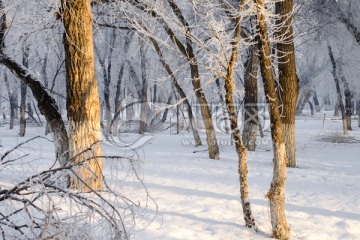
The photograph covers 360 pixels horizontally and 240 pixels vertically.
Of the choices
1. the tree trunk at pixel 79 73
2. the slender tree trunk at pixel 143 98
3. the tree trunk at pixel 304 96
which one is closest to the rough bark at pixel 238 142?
the tree trunk at pixel 79 73

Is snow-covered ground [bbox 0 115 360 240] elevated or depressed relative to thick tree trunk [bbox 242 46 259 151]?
depressed

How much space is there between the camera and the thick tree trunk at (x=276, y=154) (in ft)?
16.5

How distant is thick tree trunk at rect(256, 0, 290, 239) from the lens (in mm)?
5035

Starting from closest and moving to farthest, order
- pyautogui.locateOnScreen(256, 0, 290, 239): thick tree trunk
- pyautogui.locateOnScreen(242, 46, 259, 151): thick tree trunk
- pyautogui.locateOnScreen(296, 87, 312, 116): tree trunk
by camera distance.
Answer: pyautogui.locateOnScreen(256, 0, 290, 239): thick tree trunk, pyautogui.locateOnScreen(242, 46, 259, 151): thick tree trunk, pyautogui.locateOnScreen(296, 87, 312, 116): tree trunk

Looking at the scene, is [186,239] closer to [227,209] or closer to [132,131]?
[227,209]

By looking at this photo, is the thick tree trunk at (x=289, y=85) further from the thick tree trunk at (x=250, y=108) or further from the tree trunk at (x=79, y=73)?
the tree trunk at (x=79, y=73)

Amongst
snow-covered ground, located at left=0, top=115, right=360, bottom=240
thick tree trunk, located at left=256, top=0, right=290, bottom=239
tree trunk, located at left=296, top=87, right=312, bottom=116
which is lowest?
snow-covered ground, located at left=0, top=115, right=360, bottom=240

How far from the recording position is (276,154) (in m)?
5.17

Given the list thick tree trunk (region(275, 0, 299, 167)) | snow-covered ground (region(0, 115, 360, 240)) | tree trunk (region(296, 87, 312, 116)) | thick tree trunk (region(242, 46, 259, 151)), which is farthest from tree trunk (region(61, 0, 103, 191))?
tree trunk (region(296, 87, 312, 116))

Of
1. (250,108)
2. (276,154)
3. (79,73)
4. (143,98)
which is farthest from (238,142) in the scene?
(143,98)

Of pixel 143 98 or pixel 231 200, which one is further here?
pixel 143 98

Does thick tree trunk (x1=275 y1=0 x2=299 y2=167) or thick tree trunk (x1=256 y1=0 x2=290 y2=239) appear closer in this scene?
thick tree trunk (x1=256 y1=0 x2=290 y2=239)

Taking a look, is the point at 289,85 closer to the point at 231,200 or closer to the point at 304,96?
the point at 231,200

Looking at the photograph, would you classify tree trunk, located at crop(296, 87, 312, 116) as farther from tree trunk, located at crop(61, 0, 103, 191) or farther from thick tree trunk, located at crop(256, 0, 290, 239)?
thick tree trunk, located at crop(256, 0, 290, 239)
